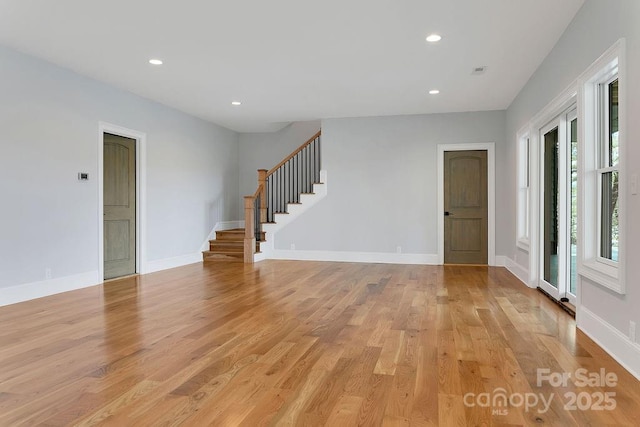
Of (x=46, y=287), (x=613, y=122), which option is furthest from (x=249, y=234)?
(x=613, y=122)

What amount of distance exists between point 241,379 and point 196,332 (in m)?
1.13

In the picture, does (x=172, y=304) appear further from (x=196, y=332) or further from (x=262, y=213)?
(x=262, y=213)

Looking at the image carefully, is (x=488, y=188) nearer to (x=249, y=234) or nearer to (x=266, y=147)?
(x=249, y=234)

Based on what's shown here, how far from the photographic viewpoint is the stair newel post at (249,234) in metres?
8.20

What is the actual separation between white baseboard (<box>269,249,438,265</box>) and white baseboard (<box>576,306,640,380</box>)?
14.1 feet

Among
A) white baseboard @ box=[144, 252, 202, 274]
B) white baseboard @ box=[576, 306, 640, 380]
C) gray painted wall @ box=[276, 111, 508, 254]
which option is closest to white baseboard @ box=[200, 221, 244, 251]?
white baseboard @ box=[144, 252, 202, 274]

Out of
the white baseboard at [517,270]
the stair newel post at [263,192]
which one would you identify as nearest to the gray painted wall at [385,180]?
the white baseboard at [517,270]

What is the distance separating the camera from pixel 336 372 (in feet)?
8.64

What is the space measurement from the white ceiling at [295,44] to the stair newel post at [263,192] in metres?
2.02

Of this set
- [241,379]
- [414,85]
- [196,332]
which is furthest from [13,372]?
[414,85]

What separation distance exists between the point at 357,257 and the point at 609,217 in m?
5.18

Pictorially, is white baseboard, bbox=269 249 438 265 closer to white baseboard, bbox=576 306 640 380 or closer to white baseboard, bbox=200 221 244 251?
white baseboard, bbox=200 221 244 251

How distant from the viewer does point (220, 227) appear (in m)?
9.20

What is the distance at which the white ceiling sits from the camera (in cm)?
372
